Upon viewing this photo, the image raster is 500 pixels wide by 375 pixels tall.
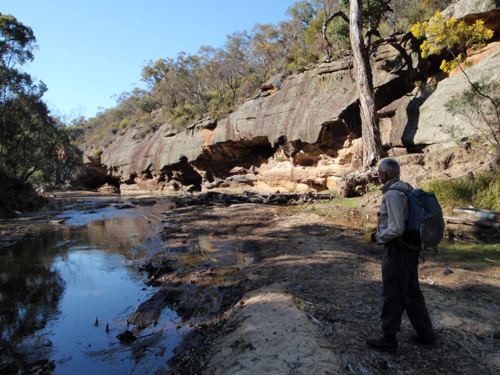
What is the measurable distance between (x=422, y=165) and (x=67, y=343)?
39.5 feet

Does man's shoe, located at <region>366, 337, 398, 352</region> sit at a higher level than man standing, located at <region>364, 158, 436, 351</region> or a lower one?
lower

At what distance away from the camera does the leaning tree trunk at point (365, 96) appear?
14.0 meters

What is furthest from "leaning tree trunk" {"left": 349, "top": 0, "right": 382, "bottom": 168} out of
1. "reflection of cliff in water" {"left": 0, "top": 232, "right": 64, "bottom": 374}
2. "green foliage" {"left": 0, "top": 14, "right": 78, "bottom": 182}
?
"green foliage" {"left": 0, "top": 14, "right": 78, "bottom": 182}

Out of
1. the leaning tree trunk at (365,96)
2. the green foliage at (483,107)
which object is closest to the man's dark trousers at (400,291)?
the green foliage at (483,107)

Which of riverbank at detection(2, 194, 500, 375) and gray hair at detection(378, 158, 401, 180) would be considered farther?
gray hair at detection(378, 158, 401, 180)

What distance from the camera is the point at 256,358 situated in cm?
284

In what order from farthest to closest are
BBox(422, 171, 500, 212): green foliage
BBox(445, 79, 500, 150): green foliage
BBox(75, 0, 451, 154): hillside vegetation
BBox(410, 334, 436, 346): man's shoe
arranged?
BBox(75, 0, 451, 154): hillside vegetation
BBox(445, 79, 500, 150): green foliage
BBox(422, 171, 500, 212): green foliage
BBox(410, 334, 436, 346): man's shoe

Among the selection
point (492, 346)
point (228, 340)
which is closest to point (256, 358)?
point (228, 340)

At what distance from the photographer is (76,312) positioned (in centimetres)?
A: 495

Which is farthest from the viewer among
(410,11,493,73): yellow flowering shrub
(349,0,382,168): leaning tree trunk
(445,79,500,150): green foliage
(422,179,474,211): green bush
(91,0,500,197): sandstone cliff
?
(349,0,382,168): leaning tree trunk

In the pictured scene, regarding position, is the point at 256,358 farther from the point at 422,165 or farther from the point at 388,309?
the point at 422,165

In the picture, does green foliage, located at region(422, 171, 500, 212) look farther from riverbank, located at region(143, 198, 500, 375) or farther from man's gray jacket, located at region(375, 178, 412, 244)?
man's gray jacket, located at region(375, 178, 412, 244)

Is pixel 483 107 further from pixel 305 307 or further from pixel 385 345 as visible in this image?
pixel 385 345

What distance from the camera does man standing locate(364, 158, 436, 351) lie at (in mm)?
2844
